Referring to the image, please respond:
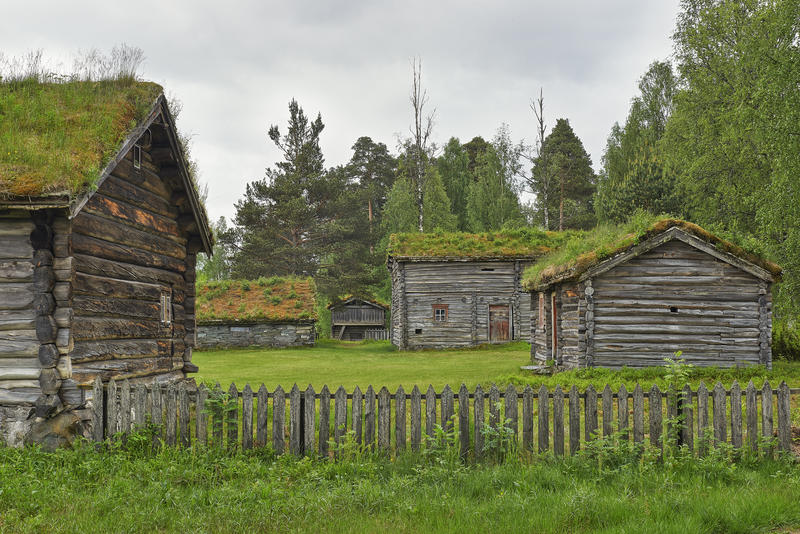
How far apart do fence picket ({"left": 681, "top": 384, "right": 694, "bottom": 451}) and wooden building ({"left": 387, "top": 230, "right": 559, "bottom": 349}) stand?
2356 centimetres

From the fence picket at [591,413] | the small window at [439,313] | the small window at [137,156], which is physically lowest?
the fence picket at [591,413]

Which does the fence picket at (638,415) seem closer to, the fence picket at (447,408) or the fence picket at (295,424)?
the fence picket at (447,408)

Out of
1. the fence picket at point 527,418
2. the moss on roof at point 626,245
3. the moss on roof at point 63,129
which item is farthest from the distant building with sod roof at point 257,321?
the fence picket at point 527,418

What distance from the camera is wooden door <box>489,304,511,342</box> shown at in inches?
1250

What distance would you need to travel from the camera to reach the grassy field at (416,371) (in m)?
15.2

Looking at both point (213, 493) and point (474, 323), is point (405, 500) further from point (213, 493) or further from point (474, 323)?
point (474, 323)

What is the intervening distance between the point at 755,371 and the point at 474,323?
1694 centimetres

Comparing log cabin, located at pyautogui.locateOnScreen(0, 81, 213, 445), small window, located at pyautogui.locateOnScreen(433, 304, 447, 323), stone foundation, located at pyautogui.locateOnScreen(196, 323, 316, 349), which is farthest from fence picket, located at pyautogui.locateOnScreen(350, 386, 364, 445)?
stone foundation, located at pyautogui.locateOnScreen(196, 323, 316, 349)

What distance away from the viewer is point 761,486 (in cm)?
656

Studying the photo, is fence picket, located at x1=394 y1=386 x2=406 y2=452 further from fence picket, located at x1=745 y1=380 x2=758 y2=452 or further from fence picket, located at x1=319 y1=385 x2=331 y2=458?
fence picket, located at x1=745 y1=380 x2=758 y2=452

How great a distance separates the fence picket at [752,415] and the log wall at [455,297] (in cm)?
2362

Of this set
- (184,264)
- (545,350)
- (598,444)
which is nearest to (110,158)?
(184,264)

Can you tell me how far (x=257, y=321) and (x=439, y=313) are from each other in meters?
10.5

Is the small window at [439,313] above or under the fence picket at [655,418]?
above
